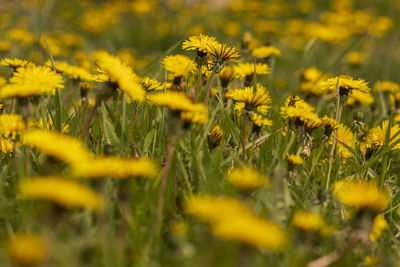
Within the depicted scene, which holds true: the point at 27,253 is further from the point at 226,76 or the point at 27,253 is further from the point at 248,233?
the point at 226,76

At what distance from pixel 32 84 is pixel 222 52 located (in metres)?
0.64

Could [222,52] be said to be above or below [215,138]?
above

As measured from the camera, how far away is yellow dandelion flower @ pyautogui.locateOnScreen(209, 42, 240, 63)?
1.44 meters

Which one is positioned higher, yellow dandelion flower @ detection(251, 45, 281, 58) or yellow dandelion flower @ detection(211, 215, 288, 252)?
yellow dandelion flower @ detection(251, 45, 281, 58)

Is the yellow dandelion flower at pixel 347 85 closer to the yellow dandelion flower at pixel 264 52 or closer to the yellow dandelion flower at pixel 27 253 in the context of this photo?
the yellow dandelion flower at pixel 264 52

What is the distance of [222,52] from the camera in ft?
4.76

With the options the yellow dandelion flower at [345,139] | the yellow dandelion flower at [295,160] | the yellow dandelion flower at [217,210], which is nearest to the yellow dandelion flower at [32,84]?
the yellow dandelion flower at [217,210]

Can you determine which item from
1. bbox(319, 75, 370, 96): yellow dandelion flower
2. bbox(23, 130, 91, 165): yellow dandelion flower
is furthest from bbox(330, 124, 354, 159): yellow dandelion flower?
bbox(23, 130, 91, 165): yellow dandelion flower

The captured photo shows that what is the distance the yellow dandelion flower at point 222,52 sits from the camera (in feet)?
4.72

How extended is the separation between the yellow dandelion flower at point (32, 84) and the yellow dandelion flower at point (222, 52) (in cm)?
52

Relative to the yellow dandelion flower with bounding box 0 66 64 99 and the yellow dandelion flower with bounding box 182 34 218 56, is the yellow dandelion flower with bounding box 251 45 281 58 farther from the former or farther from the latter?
the yellow dandelion flower with bounding box 0 66 64 99

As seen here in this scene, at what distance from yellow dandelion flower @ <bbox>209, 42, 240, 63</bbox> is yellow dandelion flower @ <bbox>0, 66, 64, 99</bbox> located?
519mm

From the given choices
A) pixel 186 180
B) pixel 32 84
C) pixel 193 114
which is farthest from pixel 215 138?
pixel 32 84

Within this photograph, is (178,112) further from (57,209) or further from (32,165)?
(32,165)
